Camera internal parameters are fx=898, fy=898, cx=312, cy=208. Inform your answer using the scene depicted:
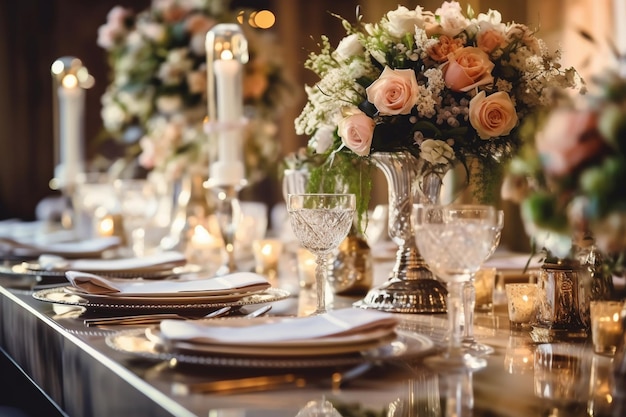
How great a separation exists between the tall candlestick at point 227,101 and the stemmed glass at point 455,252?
1.09 metres

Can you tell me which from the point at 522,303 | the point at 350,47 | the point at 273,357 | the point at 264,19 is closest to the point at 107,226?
the point at 350,47

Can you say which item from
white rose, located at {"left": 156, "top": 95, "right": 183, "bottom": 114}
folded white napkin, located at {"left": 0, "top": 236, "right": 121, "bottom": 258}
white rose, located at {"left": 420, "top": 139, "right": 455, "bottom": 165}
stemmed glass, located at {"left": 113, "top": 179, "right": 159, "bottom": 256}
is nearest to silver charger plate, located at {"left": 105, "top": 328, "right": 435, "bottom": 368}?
white rose, located at {"left": 420, "top": 139, "right": 455, "bottom": 165}

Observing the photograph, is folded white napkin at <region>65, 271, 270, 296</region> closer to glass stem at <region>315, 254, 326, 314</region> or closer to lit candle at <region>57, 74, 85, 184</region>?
glass stem at <region>315, 254, 326, 314</region>

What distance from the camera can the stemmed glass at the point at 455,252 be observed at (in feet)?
3.37

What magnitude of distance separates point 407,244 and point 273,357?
635 millimetres

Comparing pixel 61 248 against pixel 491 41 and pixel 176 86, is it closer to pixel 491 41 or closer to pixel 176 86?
pixel 176 86

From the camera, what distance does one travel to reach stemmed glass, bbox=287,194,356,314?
1329 millimetres

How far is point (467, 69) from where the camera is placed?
53.8 inches

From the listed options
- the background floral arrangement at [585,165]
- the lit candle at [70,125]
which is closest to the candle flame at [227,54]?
the lit candle at [70,125]

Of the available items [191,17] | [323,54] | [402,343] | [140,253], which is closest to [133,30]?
[191,17]

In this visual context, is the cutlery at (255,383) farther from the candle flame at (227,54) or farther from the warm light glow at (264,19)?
the warm light glow at (264,19)

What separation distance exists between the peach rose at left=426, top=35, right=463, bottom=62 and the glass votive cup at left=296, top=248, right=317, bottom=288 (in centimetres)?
55

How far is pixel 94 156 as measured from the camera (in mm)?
5664

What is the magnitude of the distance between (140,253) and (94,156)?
3.33 meters
